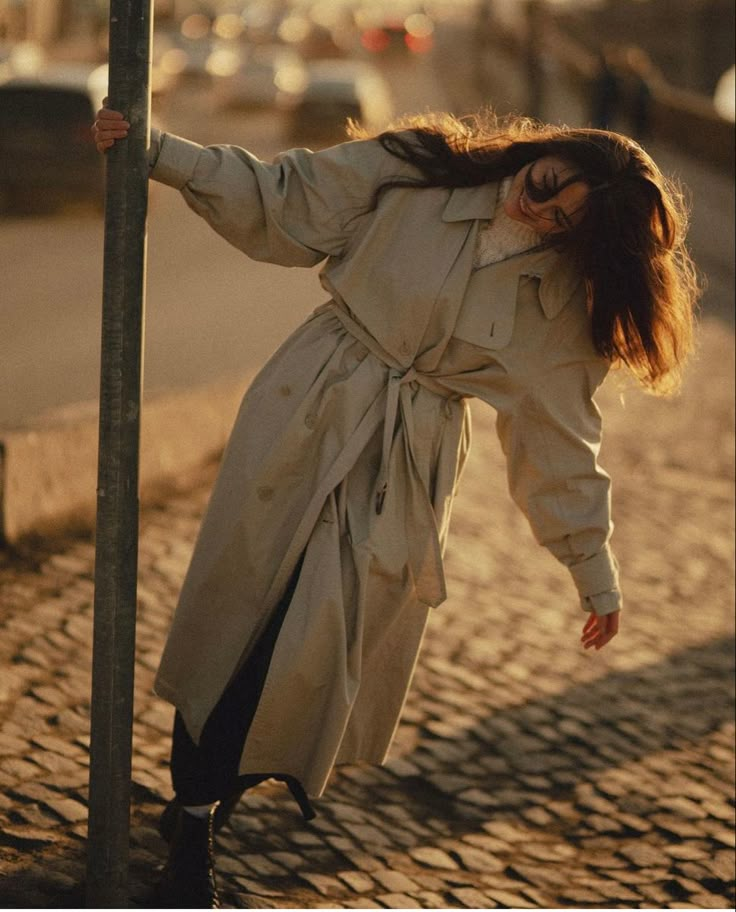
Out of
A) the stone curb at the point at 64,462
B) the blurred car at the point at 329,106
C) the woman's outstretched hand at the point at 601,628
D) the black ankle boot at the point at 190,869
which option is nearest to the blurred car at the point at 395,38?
the blurred car at the point at 329,106

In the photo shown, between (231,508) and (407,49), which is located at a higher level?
(407,49)

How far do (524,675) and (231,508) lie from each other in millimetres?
2536

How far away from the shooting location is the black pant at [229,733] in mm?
3514

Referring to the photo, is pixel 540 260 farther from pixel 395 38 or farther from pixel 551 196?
pixel 395 38

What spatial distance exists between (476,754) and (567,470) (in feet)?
5.77

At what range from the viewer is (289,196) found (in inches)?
136

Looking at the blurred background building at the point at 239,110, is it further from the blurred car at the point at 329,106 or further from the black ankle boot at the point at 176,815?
the black ankle boot at the point at 176,815

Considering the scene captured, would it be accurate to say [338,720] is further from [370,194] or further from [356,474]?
[370,194]

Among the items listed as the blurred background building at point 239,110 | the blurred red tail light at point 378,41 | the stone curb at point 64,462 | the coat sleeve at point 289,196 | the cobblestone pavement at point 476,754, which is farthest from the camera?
the blurred red tail light at point 378,41

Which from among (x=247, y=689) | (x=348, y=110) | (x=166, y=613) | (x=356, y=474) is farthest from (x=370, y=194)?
(x=348, y=110)

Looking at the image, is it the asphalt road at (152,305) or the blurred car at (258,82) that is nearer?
the asphalt road at (152,305)

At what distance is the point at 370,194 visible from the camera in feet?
11.5

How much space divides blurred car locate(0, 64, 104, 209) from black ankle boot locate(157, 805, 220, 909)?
16.0 meters

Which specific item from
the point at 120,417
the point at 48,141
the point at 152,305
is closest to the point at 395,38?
the point at 48,141
